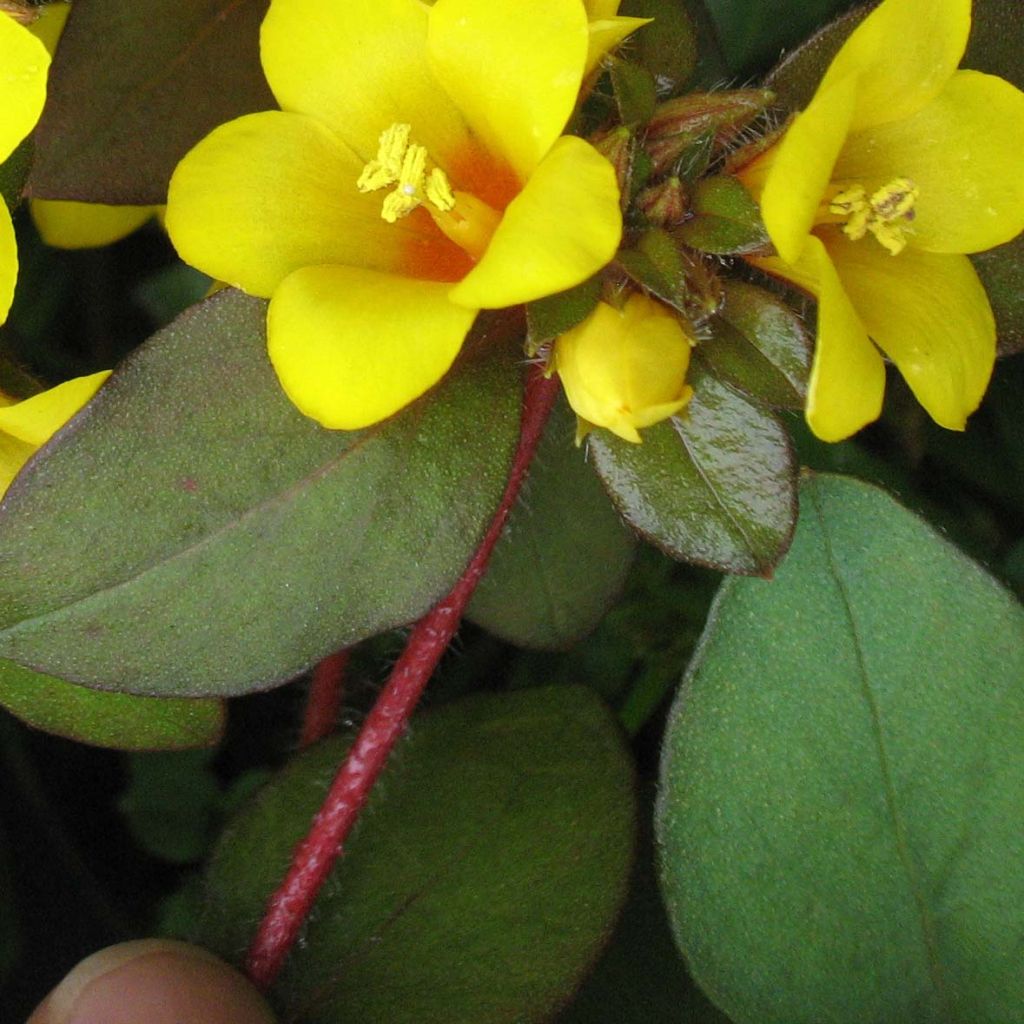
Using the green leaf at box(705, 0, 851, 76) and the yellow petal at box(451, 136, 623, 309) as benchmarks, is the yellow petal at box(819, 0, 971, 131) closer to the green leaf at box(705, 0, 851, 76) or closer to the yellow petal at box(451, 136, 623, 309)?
the yellow petal at box(451, 136, 623, 309)

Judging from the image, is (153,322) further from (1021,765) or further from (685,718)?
(1021,765)

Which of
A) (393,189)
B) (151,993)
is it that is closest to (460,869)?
(151,993)

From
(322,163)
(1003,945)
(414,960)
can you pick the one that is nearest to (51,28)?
(322,163)

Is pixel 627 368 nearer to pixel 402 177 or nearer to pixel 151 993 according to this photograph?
pixel 402 177

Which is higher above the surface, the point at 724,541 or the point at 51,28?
the point at 51,28

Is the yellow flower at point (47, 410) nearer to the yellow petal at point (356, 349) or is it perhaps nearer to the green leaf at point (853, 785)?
the yellow petal at point (356, 349)

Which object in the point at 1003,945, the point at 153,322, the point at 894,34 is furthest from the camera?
the point at 153,322
